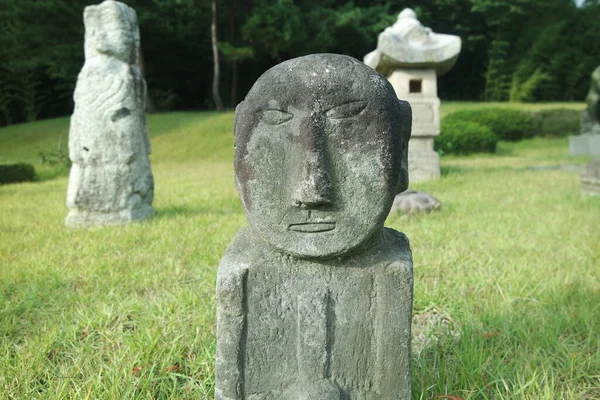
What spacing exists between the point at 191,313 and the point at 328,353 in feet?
4.28

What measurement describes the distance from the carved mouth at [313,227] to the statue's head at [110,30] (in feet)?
15.1

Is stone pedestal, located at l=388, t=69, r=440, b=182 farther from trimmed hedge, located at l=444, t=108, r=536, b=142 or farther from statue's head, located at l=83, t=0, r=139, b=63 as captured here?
trimmed hedge, located at l=444, t=108, r=536, b=142

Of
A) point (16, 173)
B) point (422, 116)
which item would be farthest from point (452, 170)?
point (16, 173)

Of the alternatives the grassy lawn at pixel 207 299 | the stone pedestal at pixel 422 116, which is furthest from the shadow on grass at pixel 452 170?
the grassy lawn at pixel 207 299

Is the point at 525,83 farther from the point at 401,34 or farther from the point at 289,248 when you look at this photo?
the point at 289,248

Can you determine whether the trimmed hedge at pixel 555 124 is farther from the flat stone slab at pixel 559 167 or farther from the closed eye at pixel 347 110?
the closed eye at pixel 347 110

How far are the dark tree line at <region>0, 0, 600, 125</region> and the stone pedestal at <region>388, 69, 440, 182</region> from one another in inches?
443

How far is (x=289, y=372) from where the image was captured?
5.82 ft

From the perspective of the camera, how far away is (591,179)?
6.18m

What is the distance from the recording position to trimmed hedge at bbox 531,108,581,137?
16.8 meters

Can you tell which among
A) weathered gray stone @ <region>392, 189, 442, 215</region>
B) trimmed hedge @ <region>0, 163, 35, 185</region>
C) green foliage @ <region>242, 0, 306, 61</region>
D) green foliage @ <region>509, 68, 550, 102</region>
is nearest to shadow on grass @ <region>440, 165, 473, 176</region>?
weathered gray stone @ <region>392, 189, 442, 215</region>

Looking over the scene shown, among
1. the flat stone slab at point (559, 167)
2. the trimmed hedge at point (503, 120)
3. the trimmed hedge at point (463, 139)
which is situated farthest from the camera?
the trimmed hedge at point (503, 120)

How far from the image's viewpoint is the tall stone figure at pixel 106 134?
5.25 metres

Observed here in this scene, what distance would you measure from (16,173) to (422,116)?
797 centimetres
